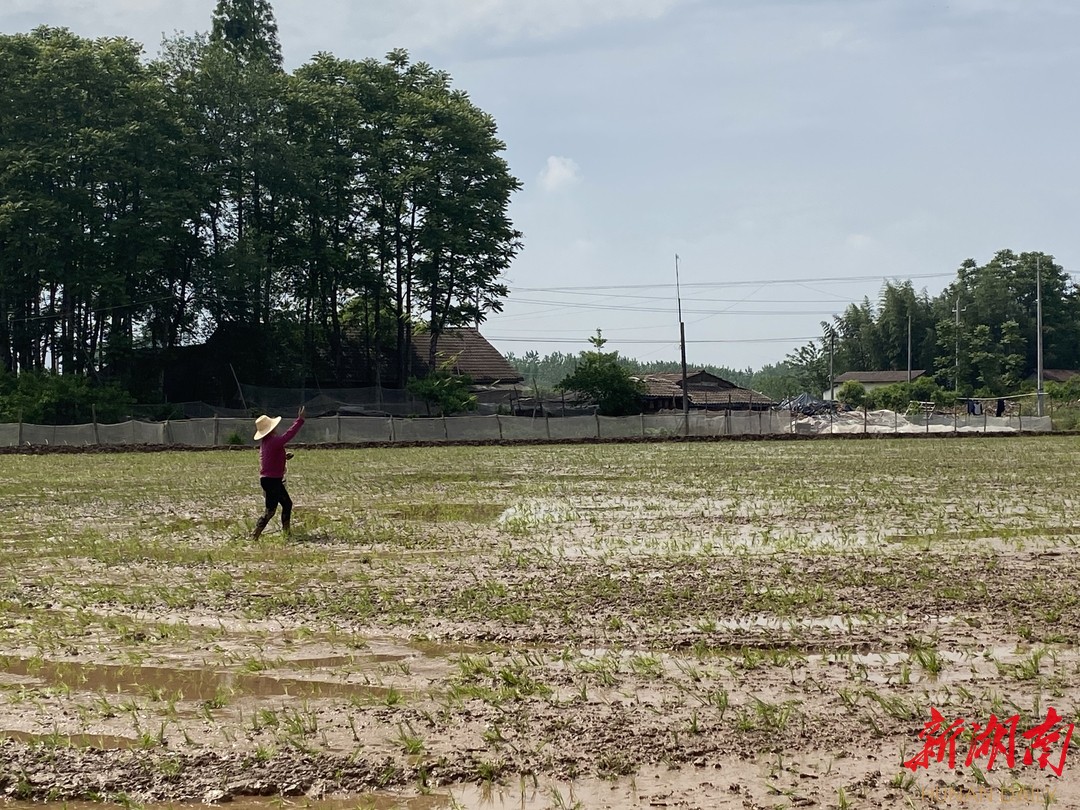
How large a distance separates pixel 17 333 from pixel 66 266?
4.42 meters

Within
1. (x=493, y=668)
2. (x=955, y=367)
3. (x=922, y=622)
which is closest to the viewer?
(x=493, y=668)

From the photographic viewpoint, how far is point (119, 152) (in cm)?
4769

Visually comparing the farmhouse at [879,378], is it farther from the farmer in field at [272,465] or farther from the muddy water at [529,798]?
the muddy water at [529,798]

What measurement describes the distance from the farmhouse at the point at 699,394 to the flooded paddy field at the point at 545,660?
195ft

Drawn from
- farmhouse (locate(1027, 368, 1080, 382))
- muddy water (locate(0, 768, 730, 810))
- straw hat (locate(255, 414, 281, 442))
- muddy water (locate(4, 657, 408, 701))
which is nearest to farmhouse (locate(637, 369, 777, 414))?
farmhouse (locate(1027, 368, 1080, 382))

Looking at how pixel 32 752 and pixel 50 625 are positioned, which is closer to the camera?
pixel 32 752

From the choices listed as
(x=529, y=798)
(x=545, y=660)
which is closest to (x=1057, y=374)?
(x=545, y=660)

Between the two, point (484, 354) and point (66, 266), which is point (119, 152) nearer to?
point (66, 266)

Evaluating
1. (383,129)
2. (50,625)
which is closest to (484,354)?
(383,129)

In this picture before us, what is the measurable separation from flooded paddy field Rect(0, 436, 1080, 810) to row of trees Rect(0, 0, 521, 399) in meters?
35.4

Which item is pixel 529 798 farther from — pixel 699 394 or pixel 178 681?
pixel 699 394

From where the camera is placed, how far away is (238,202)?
5522 cm

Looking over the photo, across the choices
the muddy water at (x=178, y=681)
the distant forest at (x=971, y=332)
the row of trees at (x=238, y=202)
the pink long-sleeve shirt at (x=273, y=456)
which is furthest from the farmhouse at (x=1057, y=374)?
the muddy water at (x=178, y=681)

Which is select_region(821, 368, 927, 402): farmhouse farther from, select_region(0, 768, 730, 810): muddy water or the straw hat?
select_region(0, 768, 730, 810): muddy water
